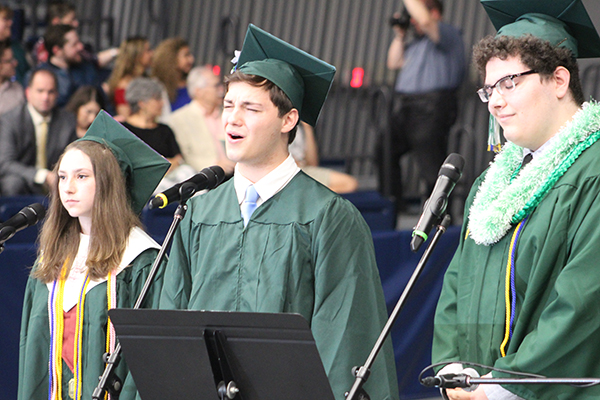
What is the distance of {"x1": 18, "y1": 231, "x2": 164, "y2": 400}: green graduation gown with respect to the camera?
3.30 m

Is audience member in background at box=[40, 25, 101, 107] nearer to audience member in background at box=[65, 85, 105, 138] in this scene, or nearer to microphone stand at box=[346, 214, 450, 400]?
audience member in background at box=[65, 85, 105, 138]

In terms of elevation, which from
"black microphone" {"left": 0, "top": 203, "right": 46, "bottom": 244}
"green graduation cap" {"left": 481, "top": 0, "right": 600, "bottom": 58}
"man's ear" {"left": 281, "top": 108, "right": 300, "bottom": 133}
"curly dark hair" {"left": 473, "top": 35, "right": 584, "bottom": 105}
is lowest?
"black microphone" {"left": 0, "top": 203, "right": 46, "bottom": 244}

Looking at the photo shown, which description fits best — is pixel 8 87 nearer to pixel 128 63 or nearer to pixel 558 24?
pixel 128 63

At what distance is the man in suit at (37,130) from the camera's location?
259 inches

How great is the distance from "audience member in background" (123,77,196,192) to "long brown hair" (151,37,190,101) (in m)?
1.11

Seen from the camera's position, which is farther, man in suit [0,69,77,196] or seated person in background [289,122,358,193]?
seated person in background [289,122,358,193]

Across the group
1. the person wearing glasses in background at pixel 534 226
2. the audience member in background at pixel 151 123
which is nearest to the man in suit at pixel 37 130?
the audience member in background at pixel 151 123

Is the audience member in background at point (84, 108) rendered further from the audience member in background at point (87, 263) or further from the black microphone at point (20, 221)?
the black microphone at point (20, 221)

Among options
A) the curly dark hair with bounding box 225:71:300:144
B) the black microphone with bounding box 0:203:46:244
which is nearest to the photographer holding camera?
the curly dark hair with bounding box 225:71:300:144

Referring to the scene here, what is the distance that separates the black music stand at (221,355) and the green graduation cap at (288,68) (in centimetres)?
98

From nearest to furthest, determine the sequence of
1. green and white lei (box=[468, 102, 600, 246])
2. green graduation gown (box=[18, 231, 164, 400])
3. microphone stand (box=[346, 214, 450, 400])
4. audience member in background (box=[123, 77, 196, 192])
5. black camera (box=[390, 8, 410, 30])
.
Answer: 1. microphone stand (box=[346, 214, 450, 400])
2. green and white lei (box=[468, 102, 600, 246])
3. green graduation gown (box=[18, 231, 164, 400])
4. audience member in background (box=[123, 77, 196, 192])
5. black camera (box=[390, 8, 410, 30])

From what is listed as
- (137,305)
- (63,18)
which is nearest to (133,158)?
(137,305)

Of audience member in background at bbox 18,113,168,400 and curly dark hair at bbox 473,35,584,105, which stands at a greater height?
curly dark hair at bbox 473,35,584,105

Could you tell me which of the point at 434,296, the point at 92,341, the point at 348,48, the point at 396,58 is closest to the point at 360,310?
the point at 92,341
